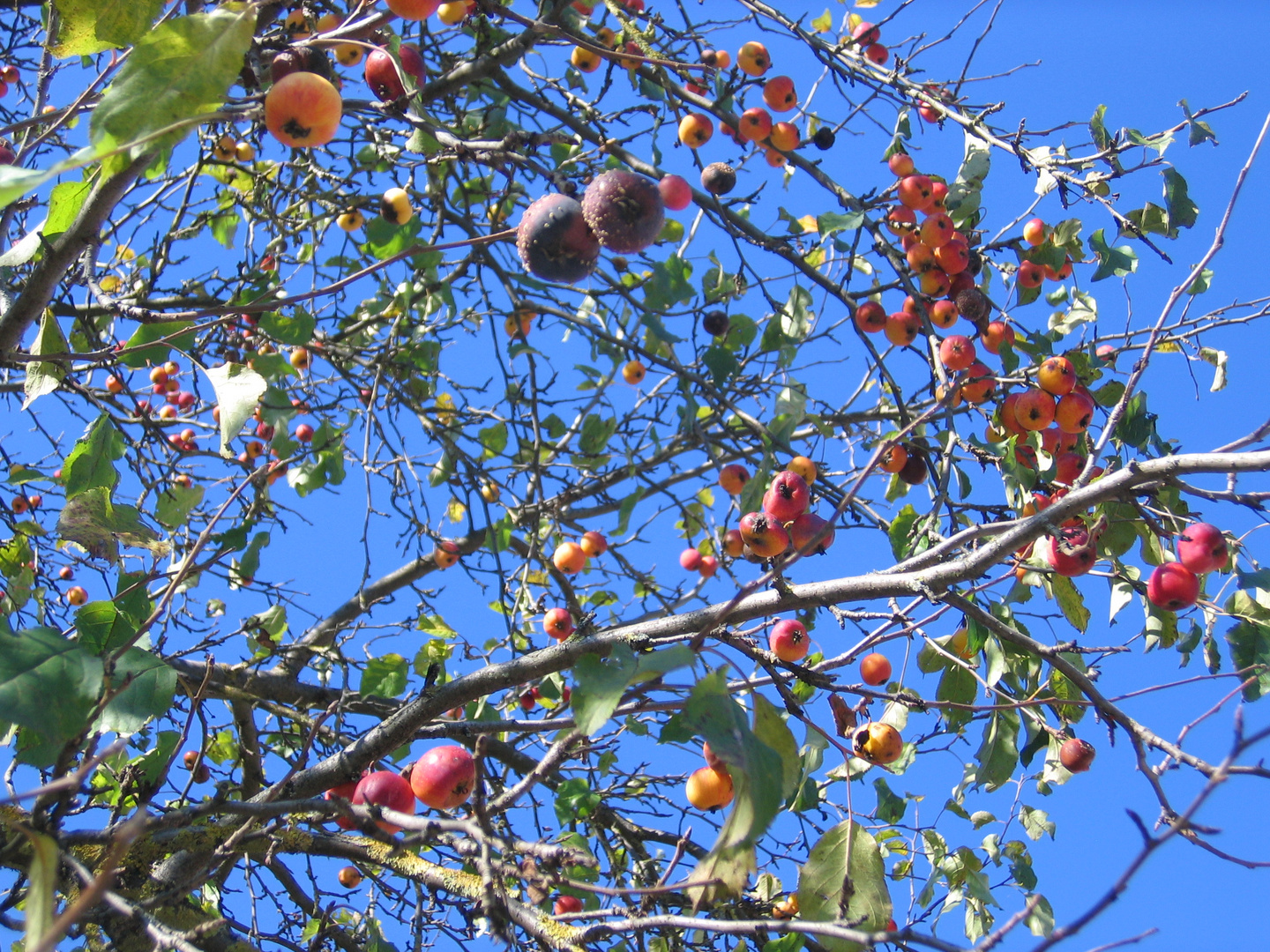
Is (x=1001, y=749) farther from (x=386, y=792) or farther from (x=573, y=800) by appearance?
(x=386, y=792)

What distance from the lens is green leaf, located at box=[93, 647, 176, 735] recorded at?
155cm

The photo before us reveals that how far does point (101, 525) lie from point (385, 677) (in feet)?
3.35

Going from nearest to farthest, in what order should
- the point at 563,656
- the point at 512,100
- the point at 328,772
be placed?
the point at 563,656 → the point at 328,772 → the point at 512,100

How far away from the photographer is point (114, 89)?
1.35 meters

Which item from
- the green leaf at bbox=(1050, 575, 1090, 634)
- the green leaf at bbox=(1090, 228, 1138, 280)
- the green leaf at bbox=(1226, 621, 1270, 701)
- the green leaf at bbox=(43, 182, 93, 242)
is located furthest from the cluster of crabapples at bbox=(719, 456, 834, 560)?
the green leaf at bbox=(43, 182, 93, 242)

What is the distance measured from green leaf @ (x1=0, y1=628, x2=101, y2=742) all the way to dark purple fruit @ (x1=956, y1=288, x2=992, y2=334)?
321cm

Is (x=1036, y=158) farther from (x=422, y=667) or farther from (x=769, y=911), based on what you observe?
(x=422, y=667)

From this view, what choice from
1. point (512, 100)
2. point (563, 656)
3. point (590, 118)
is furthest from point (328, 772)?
point (512, 100)

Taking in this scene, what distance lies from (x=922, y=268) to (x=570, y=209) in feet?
6.11

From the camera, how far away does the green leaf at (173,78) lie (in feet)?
4.38

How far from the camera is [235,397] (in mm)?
2061

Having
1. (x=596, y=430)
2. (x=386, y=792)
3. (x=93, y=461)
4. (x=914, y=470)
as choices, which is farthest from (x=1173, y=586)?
(x=93, y=461)

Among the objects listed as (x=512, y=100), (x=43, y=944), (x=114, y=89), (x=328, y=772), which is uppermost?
(x=512, y=100)

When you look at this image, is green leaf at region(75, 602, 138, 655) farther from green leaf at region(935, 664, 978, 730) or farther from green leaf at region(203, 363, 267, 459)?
green leaf at region(935, 664, 978, 730)
